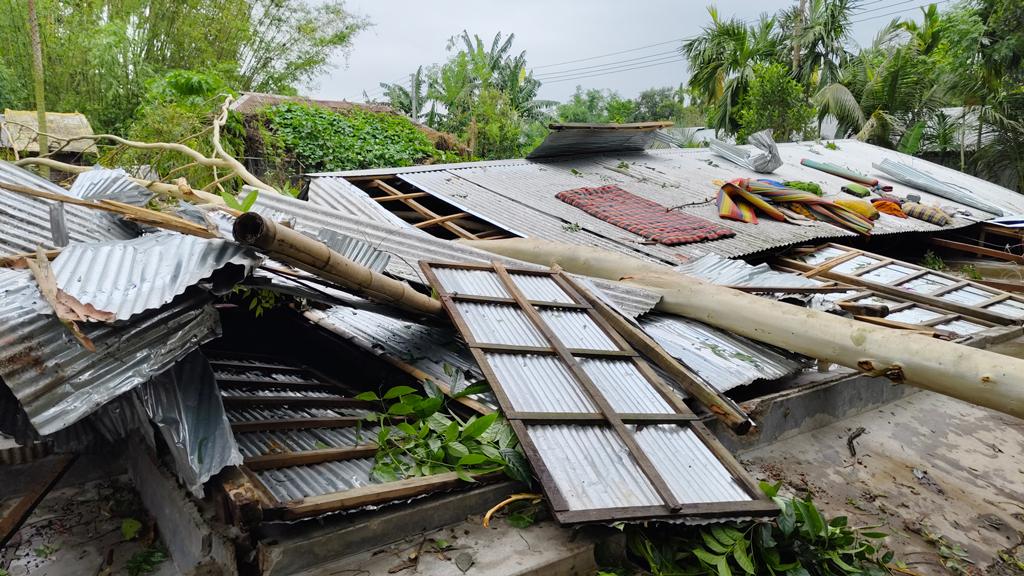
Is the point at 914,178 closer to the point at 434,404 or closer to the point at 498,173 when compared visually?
the point at 498,173

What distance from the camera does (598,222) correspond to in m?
8.21

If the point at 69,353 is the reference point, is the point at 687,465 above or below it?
below

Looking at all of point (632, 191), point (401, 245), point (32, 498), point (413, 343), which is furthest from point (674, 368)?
point (632, 191)

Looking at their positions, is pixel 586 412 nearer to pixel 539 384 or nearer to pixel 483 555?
pixel 539 384

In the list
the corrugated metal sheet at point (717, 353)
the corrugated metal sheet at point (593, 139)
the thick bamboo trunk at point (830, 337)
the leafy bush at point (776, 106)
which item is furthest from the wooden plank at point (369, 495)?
the leafy bush at point (776, 106)

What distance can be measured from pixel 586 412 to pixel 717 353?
5.13 ft

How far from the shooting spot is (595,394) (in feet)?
11.0

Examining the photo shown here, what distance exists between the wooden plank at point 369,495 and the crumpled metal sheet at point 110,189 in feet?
11.3

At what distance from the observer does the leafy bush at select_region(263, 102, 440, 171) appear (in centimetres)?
1318

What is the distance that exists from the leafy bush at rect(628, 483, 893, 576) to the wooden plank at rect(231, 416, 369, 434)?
159 centimetres

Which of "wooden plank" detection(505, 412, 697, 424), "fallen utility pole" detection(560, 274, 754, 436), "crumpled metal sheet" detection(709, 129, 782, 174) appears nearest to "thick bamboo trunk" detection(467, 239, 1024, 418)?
"fallen utility pole" detection(560, 274, 754, 436)

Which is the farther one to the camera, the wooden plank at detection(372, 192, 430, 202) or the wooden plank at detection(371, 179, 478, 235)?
the wooden plank at detection(372, 192, 430, 202)

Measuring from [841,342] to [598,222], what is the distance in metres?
4.44

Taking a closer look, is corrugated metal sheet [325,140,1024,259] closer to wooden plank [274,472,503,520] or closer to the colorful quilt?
the colorful quilt
